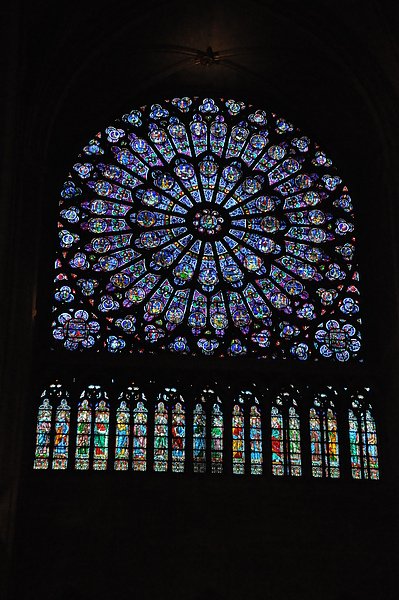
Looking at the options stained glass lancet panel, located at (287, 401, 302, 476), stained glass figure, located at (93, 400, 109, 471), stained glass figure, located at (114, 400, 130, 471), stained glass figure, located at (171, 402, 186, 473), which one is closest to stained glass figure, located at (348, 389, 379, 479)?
stained glass lancet panel, located at (287, 401, 302, 476)

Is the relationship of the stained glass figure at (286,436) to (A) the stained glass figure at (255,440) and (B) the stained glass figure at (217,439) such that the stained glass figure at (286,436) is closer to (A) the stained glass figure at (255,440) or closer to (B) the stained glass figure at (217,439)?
(A) the stained glass figure at (255,440)

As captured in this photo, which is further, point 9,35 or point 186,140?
point 186,140

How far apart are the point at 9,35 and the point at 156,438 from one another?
5916mm

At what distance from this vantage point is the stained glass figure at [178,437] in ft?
50.6

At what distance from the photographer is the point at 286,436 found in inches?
619

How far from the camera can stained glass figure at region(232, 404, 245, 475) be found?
15477mm

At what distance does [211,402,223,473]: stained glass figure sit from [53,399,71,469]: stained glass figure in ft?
6.50

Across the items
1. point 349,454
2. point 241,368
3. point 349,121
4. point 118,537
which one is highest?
point 349,121

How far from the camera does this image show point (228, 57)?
682 inches

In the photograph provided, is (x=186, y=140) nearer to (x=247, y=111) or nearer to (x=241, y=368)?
(x=247, y=111)

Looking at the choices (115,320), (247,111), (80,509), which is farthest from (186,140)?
(80,509)

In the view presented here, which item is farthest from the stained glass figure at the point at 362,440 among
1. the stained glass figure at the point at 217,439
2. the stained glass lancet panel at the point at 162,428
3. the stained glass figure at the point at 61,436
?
the stained glass figure at the point at 61,436

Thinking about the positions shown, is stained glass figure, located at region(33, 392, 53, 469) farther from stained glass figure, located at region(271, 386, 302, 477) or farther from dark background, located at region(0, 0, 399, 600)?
stained glass figure, located at region(271, 386, 302, 477)

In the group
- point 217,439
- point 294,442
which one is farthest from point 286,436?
point 217,439
